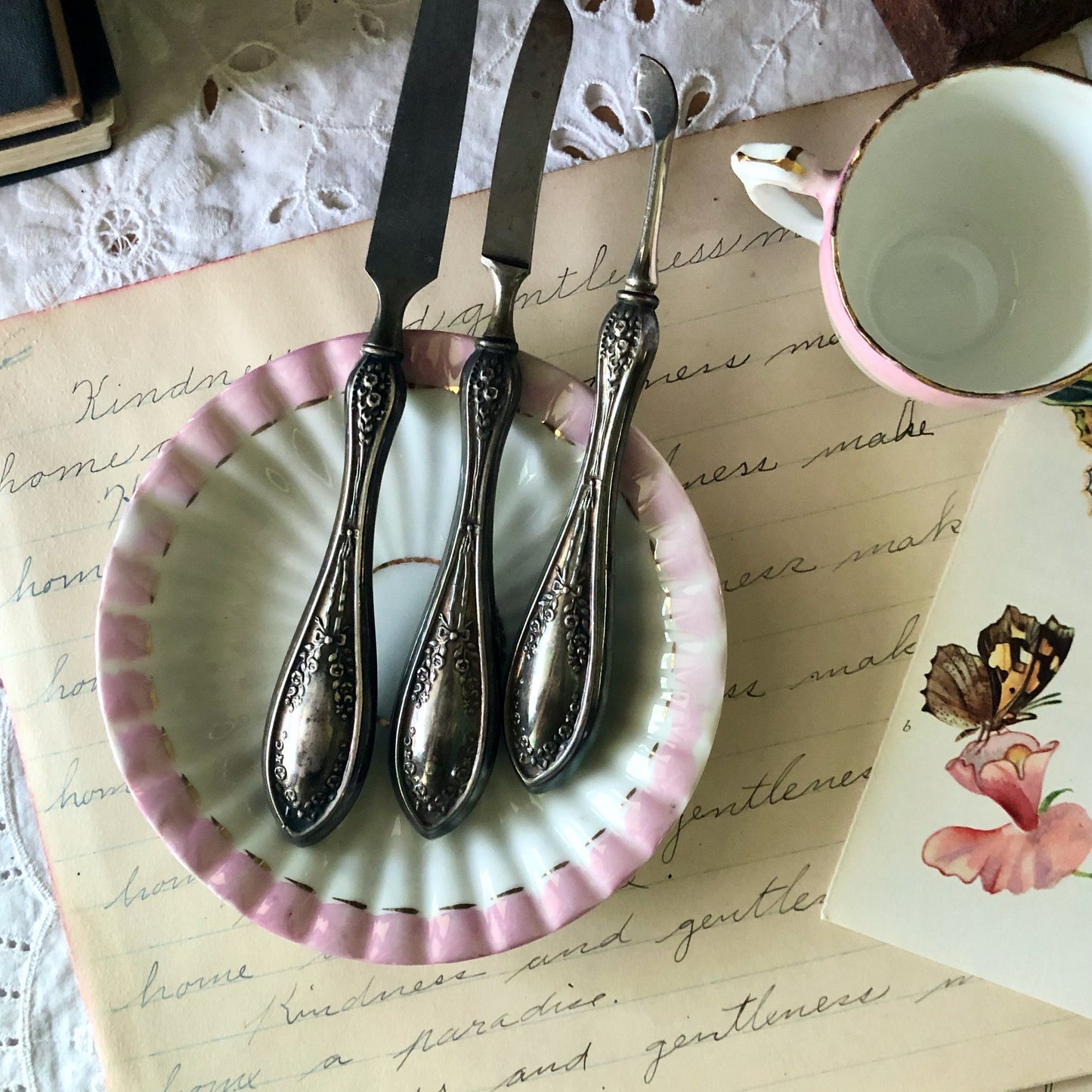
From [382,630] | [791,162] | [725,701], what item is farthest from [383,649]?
[791,162]

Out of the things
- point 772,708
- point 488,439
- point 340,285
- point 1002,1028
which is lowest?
point 1002,1028

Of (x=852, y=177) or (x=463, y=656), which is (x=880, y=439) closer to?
(x=852, y=177)

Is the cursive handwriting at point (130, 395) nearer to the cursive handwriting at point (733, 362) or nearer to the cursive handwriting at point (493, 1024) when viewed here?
the cursive handwriting at point (733, 362)

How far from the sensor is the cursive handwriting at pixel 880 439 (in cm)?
43

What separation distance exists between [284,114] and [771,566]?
34cm

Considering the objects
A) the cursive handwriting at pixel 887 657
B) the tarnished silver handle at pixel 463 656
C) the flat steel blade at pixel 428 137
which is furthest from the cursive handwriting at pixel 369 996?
the flat steel blade at pixel 428 137

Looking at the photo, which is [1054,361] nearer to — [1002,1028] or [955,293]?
[955,293]

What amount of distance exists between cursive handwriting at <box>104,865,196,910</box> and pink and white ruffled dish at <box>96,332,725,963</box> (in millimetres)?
84

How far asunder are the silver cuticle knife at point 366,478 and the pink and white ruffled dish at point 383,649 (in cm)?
3

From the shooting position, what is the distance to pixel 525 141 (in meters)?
0.40

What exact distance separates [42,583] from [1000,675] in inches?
19.0

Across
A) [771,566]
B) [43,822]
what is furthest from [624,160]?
[43,822]

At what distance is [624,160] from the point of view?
1.45 feet

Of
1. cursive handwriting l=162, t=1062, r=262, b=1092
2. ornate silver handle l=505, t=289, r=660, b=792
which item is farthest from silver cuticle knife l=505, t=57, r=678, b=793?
cursive handwriting l=162, t=1062, r=262, b=1092
